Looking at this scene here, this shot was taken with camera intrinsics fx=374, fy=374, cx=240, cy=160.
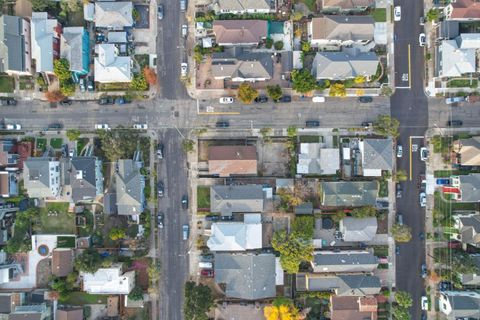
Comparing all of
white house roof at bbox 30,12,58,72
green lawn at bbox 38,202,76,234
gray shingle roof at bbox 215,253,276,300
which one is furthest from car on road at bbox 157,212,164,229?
white house roof at bbox 30,12,58,72

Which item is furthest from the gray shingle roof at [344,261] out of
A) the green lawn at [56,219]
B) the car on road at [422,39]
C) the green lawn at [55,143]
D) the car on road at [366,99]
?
the green lawn at [55,143]

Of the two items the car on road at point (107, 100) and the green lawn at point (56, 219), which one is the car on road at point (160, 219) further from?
the car on road at point (107, 100)

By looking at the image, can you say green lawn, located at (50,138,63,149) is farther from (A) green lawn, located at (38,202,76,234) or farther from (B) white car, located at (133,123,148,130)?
(B) white car, located at (133,123,148,130)

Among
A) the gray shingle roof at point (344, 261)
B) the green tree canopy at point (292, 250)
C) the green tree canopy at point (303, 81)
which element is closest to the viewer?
the green tree canopy at point (292, 250)

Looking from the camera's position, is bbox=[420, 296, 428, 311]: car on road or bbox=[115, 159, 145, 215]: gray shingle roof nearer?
bbox=[115, 159, 145, 215]: gray shingle roof

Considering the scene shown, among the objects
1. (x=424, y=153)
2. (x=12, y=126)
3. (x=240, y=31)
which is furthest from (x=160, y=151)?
(x=424, y=153)

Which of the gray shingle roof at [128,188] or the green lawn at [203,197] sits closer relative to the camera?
the gray shingle roof at [128,188]

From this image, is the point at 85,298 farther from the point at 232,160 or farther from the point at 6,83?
the point at 6,83

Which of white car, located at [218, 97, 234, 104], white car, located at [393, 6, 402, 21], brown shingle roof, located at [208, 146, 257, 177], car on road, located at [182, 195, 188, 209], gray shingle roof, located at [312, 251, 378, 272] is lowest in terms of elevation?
gray shingle roof, located at [312, 251, 378, 272]
